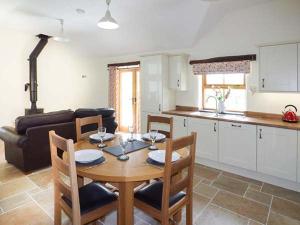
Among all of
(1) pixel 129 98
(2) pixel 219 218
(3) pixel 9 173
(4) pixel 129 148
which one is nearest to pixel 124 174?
(4) pixel 129 148

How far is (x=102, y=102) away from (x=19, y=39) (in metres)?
2.72

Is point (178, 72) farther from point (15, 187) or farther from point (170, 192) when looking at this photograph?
point (15, 187)

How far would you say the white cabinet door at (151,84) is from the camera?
434 cm

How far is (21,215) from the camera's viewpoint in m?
2.28

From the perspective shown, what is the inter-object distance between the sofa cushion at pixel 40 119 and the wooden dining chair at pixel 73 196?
5.59 feet

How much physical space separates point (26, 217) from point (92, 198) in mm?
1053

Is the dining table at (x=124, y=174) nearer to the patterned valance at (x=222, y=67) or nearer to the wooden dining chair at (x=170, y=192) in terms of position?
the wooden dining chair at (x=170, y=192)

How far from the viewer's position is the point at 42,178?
3.12 meters

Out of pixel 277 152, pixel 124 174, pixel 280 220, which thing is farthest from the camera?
pixel 277 152

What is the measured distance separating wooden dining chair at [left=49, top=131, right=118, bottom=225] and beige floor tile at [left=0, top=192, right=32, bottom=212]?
991 millimetres

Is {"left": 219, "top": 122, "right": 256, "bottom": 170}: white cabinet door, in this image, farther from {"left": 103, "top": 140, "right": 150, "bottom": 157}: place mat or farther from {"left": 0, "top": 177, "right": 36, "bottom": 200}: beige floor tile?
{"left": 0, "top": 177, "right": 36, "bottom": 200}: beige floor tile

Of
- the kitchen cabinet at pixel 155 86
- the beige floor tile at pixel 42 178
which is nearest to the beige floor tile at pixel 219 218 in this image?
A: the beige floor tile at pixel 42 178

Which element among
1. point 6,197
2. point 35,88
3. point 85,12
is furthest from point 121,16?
point 6,197

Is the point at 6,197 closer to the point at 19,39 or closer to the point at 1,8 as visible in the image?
the point at 1,8
